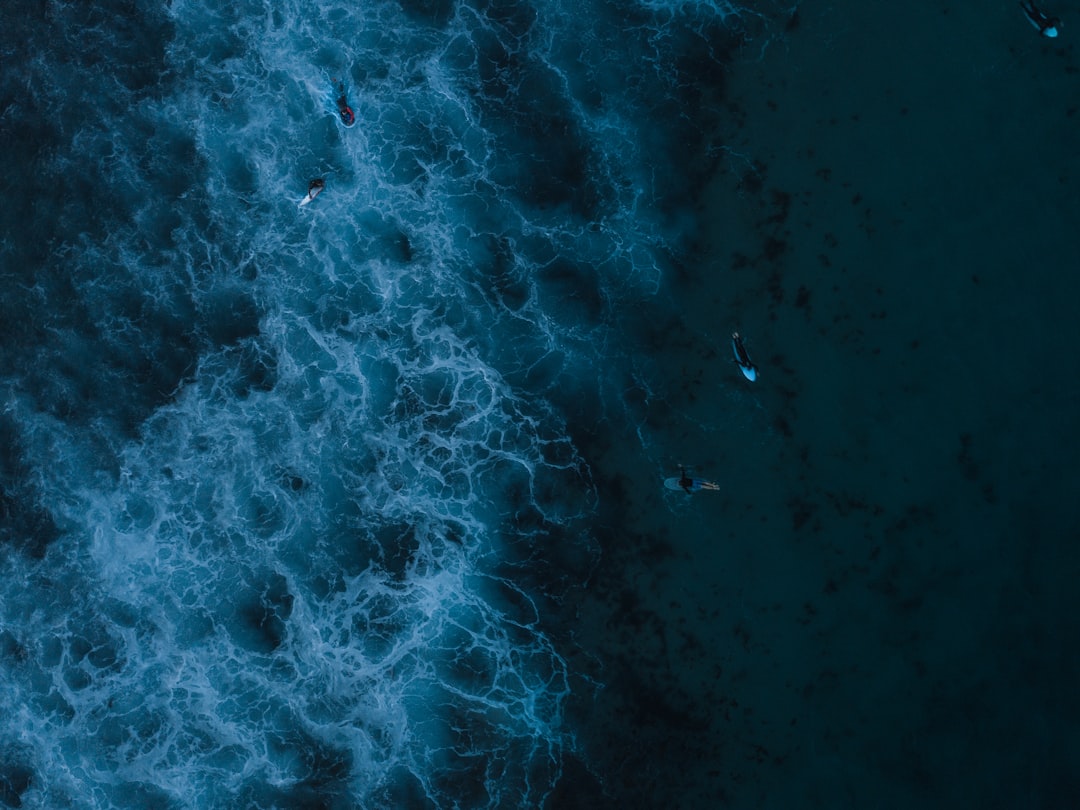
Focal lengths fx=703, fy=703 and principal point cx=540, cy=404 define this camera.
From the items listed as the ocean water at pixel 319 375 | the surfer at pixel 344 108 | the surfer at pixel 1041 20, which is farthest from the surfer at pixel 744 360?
the surfer at pixel 344 108

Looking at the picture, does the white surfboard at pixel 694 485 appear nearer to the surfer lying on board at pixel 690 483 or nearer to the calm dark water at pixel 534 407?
the surfer lying on board at pixel 690 483

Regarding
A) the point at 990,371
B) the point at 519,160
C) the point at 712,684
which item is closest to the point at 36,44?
the point at 519,160

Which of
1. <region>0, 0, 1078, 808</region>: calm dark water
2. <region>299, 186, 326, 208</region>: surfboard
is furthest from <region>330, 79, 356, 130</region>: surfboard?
<region>299, 186, 326, 208</region>: surfboard

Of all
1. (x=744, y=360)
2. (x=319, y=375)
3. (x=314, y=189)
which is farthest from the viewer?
(x=319, y=375)

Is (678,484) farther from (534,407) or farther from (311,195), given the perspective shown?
(311,195)

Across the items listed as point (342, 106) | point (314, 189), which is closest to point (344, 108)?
point (342, 106)

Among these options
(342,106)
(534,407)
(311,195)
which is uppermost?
(342,106)
